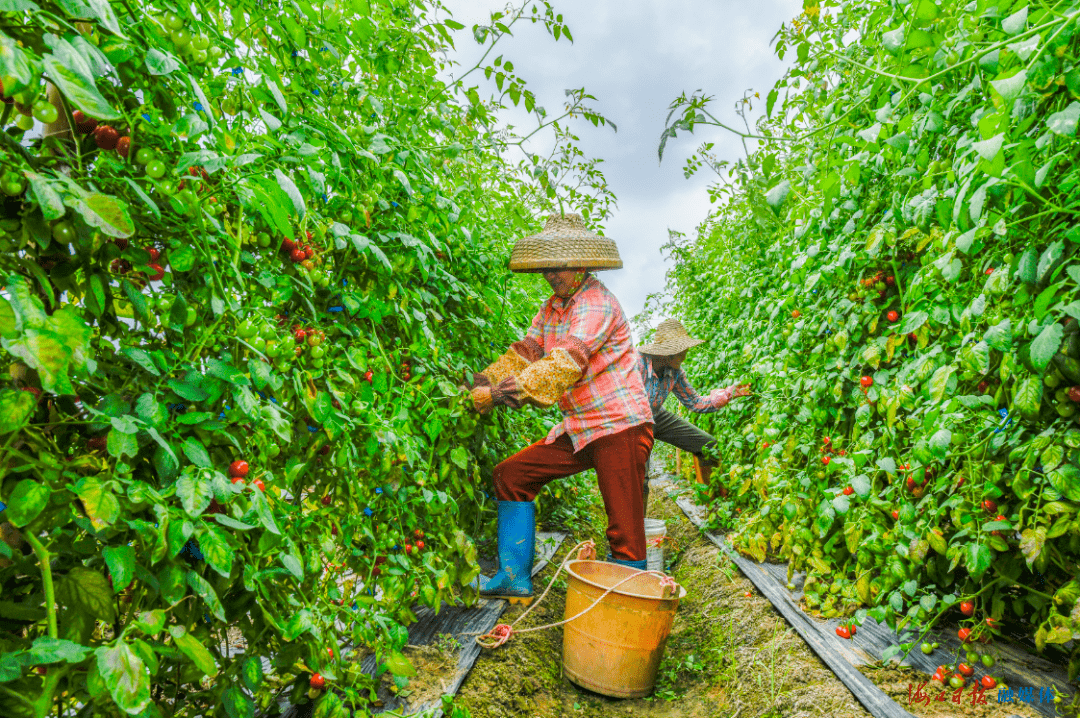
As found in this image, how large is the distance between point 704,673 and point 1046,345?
6.51 ft

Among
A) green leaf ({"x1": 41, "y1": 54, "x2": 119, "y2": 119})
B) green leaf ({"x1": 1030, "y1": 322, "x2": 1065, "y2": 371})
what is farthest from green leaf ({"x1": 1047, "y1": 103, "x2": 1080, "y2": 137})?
green leaf ({"x1": 41, "y1": 54, "x2": 119, "y2": 119})

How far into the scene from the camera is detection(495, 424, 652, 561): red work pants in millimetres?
2711

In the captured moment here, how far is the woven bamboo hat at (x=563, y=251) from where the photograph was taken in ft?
8.83

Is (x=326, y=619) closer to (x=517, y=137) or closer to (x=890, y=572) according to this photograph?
(x=890, y=572)

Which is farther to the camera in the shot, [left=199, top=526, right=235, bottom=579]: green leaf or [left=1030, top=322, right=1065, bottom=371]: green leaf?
[left=1030, top=322, right=1065, bottom=371]: green leaf

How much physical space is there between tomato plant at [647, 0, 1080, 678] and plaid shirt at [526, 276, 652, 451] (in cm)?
73

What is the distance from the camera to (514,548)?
9.09ft

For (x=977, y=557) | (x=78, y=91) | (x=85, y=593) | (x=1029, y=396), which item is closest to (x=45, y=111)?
(x=78, y=91)

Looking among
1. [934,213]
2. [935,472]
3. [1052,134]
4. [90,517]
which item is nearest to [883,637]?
[935,472]

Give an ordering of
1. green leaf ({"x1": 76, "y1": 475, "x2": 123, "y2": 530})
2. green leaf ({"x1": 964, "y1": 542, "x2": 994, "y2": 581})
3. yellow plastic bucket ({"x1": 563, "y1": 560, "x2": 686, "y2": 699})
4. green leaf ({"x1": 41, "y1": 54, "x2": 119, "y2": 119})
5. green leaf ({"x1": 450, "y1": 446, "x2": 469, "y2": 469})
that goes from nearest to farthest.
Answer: green leaf ({"x1": 41, "y1": 54, "x2": 119, "y2": 119})
green leaf ({"x1": 76, "y1": 475, "x2": 123, "y2": 530})
green leaf ({"x1": 964, "y1": 542, "x2": 994, "y2": 581})
green leaf ({"x1": 450, "y1": 446, "x2": 469, "y2": 469})
yellow plastic bucket ({"x1": 563, "y1": 560, "x2": 686, "y2": 699})

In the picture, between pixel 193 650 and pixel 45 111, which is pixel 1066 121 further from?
pixel 193 650

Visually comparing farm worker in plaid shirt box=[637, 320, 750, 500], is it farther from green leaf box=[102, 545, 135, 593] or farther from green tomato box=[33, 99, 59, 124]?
green tomato box=[33, 99, 59, 124]

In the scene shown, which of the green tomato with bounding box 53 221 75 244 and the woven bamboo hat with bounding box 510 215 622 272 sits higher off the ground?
the woven bamboo hat with bounding box 510 215 622 272

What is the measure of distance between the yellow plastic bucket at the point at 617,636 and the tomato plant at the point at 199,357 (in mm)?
711
